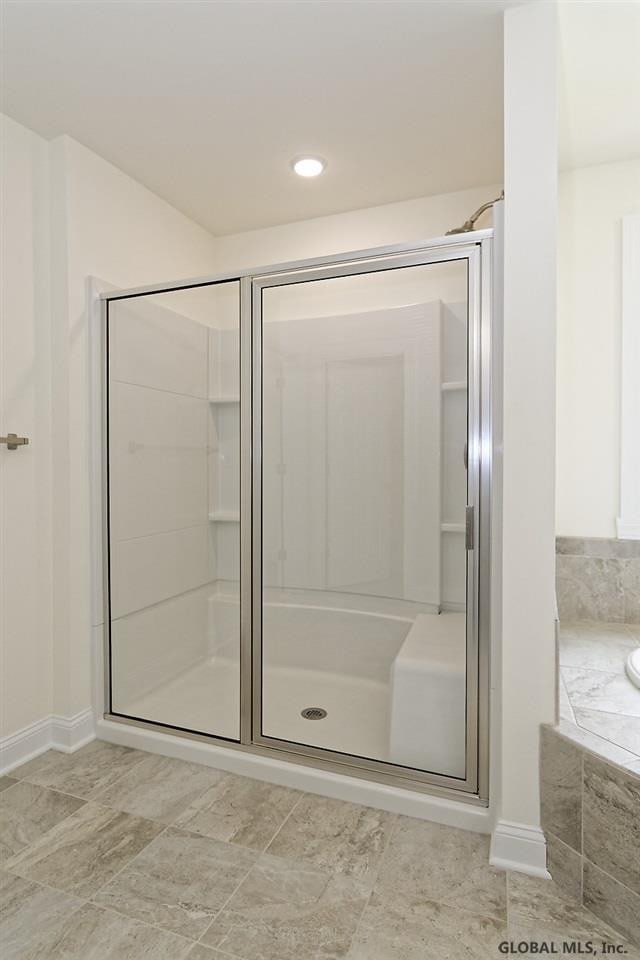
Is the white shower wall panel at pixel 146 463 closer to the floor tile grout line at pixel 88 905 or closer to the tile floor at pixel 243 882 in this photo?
the tile floor at pixel 243 882

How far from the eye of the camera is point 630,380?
2.48 meters

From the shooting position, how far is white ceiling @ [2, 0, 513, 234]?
1664 millimetres

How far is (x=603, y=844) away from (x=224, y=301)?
2.10 m

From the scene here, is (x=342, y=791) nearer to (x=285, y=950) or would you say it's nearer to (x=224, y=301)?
(x=285, y=950)

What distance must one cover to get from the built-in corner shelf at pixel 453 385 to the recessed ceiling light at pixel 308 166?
1.29m

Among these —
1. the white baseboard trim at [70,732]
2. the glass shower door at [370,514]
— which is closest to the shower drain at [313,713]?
the glass shower door at [370,514]

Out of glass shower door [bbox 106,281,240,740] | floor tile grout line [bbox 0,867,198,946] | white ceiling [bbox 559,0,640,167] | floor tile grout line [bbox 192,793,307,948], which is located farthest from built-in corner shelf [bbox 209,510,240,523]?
white ceiling [bbox 559,0,640,167]

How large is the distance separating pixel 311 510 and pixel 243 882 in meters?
1.16

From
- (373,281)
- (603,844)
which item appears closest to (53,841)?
(603,844)

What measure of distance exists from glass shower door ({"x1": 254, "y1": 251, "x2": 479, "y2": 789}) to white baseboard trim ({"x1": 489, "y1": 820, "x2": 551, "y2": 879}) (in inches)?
8.0

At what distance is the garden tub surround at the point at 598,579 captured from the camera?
249 cm

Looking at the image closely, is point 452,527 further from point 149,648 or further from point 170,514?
point 149,648

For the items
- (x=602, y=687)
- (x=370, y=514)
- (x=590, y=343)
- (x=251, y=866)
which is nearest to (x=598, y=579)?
(x=602, y=687)

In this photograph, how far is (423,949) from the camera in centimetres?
136
